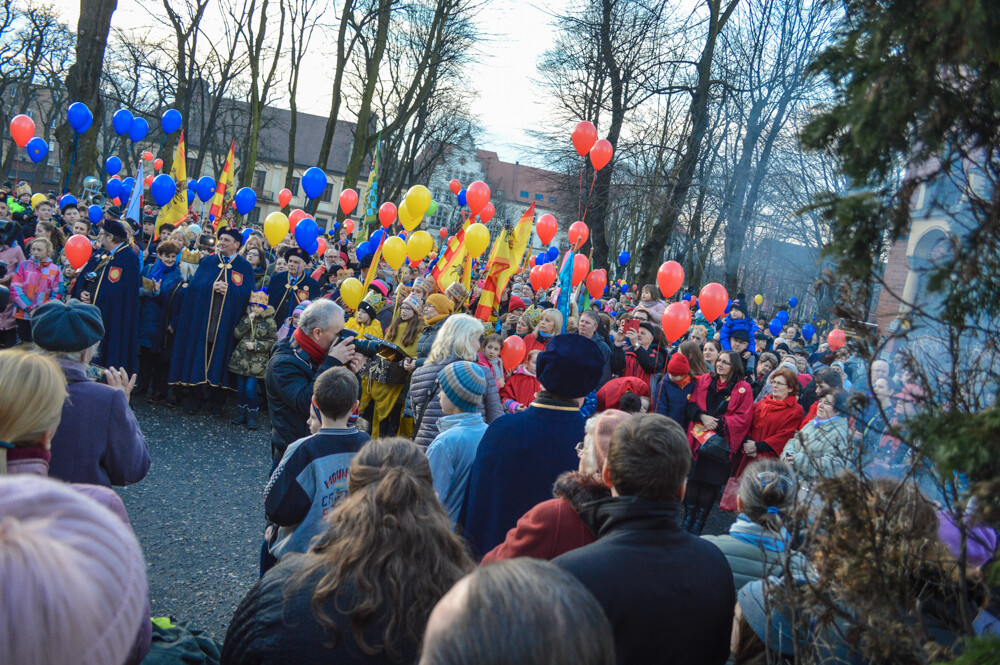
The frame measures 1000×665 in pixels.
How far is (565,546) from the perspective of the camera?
91.0 inches

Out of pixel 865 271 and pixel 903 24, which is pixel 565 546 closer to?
pixel 865 271

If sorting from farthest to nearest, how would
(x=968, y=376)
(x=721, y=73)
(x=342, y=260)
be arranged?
(x=721, y=73) → (x=342, y=260) → (x=968, y=376)

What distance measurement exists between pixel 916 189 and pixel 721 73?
15.8 m

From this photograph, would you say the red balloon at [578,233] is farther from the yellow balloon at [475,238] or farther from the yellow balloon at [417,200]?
the yellow balloon at [417,200]

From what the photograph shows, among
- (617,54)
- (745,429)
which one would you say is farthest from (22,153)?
(745,429)

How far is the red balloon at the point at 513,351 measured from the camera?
21.0 ft

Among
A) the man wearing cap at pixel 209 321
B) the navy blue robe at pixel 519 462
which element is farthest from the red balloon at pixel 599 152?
the navy blue robe at pixel 519 462

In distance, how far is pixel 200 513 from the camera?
5.32 meters

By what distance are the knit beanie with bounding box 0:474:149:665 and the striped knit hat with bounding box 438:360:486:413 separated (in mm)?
2758

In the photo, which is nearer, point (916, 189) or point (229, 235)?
point (916, 189)

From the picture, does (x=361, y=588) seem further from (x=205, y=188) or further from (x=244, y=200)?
(x=205, y=188)

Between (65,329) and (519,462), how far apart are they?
2.08 m

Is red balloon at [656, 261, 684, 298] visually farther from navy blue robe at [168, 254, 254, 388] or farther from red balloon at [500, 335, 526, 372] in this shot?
navy blue robe at [168, 254, 254, 388]

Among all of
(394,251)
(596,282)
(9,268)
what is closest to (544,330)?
(394,251)
